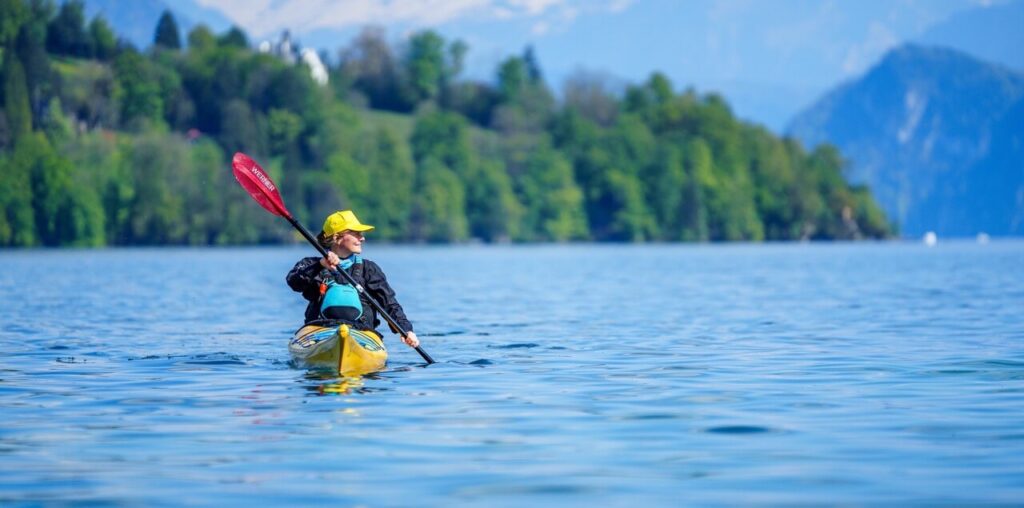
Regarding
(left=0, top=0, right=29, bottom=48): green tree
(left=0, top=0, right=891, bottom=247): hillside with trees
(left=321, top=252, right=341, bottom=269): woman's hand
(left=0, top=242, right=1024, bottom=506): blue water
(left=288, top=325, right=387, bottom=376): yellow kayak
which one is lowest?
(left=0, top=242, right=1024, bottom=506): blue water

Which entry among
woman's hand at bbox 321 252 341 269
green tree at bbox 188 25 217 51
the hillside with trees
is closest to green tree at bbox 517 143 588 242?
the hillside with trees

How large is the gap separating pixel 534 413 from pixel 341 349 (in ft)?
11.9

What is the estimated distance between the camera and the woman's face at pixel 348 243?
57.8 feet

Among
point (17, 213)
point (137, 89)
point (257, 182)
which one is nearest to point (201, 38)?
point (137, 89)

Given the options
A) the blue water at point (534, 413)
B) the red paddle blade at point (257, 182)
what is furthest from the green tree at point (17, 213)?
the red paddle blade at point (257, 182)

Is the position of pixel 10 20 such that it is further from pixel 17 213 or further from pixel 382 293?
pixel 382 293

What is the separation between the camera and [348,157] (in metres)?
145

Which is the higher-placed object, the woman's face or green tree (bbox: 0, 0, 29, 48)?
green tree (bbox: 0, 0, 29, 48)

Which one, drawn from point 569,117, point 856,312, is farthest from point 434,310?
point 569,117

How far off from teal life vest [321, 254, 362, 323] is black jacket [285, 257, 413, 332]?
0.12ft

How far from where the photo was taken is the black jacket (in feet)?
57.4

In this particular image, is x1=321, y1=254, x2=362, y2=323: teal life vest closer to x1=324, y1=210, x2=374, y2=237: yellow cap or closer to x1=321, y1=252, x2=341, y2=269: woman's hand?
x1=324, y1=210, x2=374, y2=237: yellow cap

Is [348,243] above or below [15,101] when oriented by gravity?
below

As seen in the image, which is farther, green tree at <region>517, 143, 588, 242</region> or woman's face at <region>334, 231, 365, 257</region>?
green tree at <region>517, 143, 588, 242</region>
